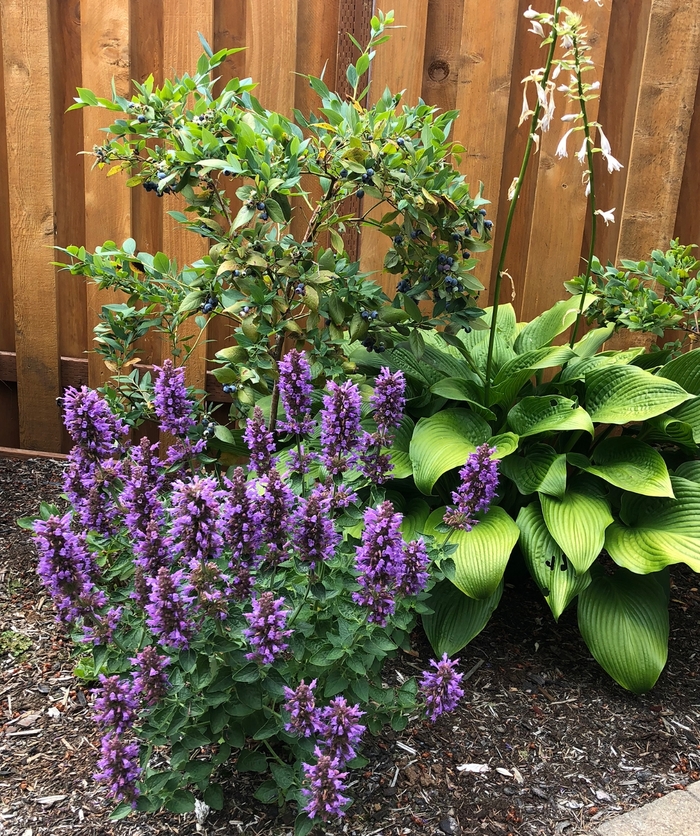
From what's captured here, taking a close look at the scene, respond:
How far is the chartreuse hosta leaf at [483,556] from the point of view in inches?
89.6

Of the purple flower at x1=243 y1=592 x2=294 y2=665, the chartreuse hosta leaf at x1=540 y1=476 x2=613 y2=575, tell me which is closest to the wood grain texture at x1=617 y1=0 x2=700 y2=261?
the chartreuse hosta leaf at x1=540 y1=476 x2=613 y2=575

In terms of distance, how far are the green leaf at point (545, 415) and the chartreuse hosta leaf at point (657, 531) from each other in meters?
0.37

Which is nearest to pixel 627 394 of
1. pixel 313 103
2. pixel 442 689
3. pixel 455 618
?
pixel 455 618

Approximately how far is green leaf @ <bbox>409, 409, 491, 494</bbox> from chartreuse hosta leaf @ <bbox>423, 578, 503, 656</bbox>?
Result: 14.9 inches

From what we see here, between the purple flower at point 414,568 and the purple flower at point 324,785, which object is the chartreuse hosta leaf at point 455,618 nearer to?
the purple flower at point 414,568

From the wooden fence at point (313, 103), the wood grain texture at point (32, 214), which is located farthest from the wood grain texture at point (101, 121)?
the wood grain texture at point (32, 214)

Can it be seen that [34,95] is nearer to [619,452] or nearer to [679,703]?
[619,452]

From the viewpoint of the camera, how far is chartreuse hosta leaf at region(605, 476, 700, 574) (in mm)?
2330

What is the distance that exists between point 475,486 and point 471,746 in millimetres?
873

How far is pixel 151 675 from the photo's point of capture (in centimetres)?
145

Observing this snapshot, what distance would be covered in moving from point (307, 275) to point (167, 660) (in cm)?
121

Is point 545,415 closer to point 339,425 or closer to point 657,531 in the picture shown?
point 657,531

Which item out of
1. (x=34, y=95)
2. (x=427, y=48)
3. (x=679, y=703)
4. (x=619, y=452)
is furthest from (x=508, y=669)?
(x=34, y=95)

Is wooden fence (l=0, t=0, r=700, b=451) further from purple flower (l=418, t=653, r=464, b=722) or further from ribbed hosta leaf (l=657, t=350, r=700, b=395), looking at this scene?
purple flower (l=418, t=653, r=464, b=722)
